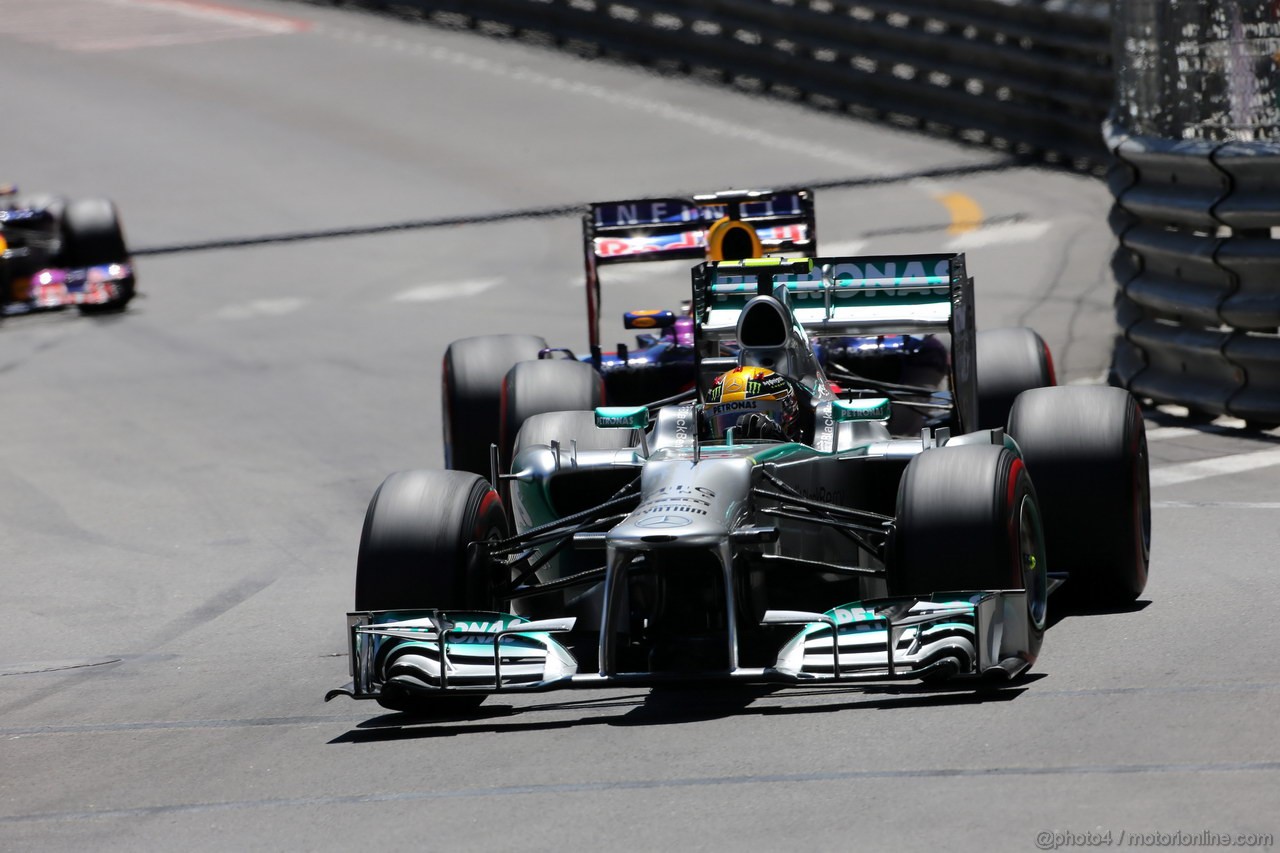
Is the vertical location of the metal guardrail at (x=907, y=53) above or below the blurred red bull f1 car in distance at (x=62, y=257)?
above

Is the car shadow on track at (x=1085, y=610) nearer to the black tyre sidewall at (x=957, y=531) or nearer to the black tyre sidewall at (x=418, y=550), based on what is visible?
the black tyre sidewall at (x=957, y=531)

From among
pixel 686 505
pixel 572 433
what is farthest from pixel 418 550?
pixel 572 433

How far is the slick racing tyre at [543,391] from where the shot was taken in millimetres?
10984

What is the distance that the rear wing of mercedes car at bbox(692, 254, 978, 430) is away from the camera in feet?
32.2

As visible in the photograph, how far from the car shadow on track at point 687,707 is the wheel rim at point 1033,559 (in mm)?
469

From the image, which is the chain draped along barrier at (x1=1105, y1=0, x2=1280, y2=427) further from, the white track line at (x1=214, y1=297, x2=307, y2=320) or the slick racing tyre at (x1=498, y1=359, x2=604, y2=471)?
the white track line at (x1=214, y1=297, x2=307, y2=320)

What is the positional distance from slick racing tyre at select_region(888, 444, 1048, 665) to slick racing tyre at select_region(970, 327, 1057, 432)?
10.4ft

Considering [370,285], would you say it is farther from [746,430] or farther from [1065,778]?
[1065,778]

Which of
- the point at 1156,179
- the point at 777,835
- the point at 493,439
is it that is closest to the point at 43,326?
the point at 493,439

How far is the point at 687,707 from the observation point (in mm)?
7457

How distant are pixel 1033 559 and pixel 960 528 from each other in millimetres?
736

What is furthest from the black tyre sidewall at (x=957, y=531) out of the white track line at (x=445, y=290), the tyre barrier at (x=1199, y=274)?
the white track line at (x=445, y=290)

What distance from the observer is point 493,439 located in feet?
38.7

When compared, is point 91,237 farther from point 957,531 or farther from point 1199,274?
point 957,531
